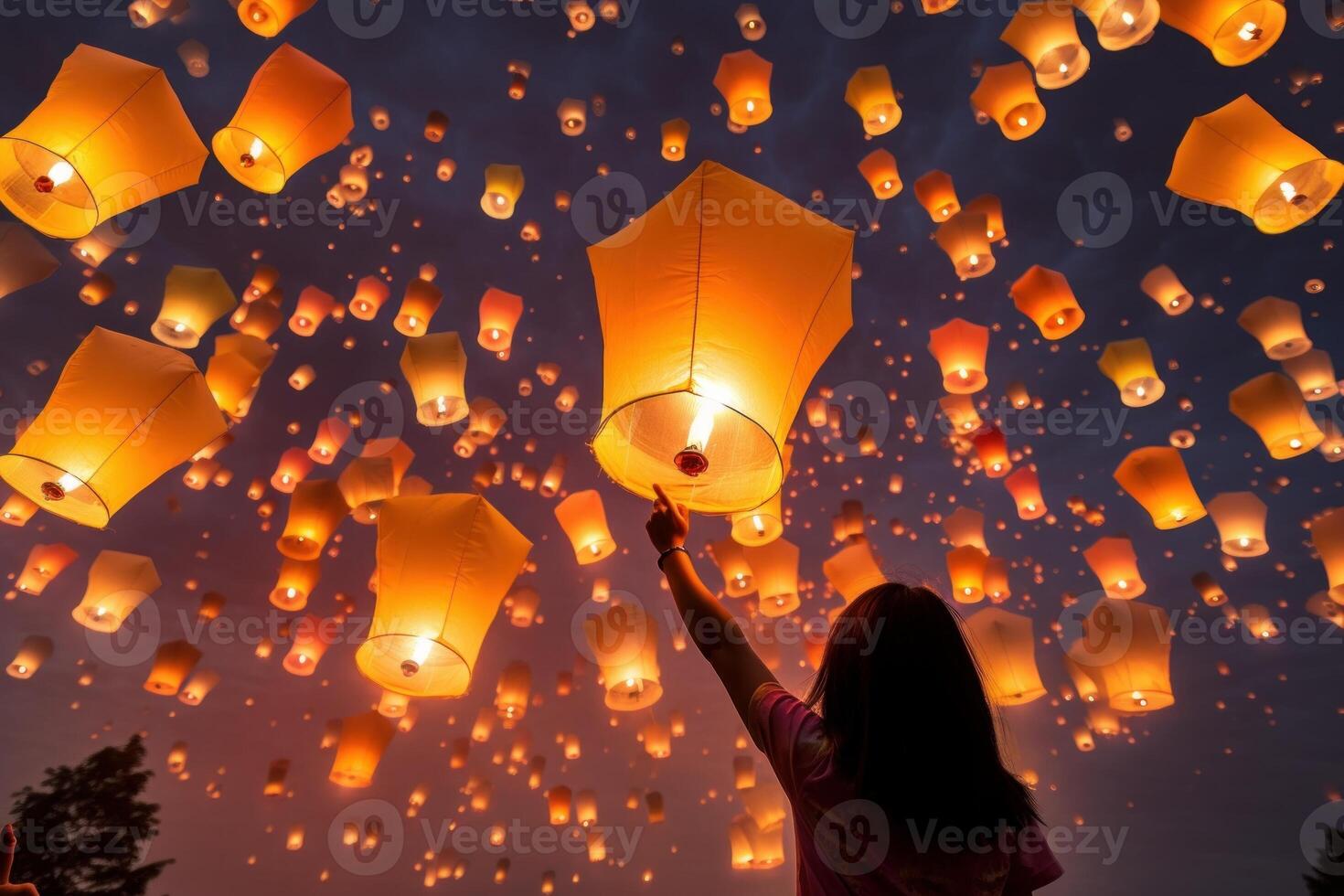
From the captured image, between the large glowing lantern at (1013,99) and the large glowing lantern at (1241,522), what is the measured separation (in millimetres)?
4042

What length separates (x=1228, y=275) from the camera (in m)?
11.0

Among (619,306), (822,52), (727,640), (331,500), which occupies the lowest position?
(727,640)

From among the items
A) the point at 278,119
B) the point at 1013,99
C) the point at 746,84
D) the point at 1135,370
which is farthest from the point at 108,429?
the point at 1135,370

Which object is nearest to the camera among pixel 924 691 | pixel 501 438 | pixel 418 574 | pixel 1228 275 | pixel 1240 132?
pixel 924 691

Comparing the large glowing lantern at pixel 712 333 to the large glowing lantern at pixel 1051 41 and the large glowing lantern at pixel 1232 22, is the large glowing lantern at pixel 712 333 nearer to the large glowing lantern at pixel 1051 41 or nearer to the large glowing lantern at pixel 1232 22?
the large glowing lantern at pixel 1232 22

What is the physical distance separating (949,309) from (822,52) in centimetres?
407

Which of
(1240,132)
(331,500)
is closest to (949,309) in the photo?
(1240,132)

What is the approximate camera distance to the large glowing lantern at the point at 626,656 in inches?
274

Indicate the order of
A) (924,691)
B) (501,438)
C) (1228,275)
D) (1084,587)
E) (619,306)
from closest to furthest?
(924,691) → (619,306) → (1228,275) → (501,438) → (1084,587)

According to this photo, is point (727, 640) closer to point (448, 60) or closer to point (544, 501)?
point (448, 60)

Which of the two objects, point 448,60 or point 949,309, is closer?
point 448,60

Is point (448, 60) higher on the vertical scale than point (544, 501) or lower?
higher

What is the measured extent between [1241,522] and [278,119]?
8876 millimetres

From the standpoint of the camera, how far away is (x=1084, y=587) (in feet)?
45.3
